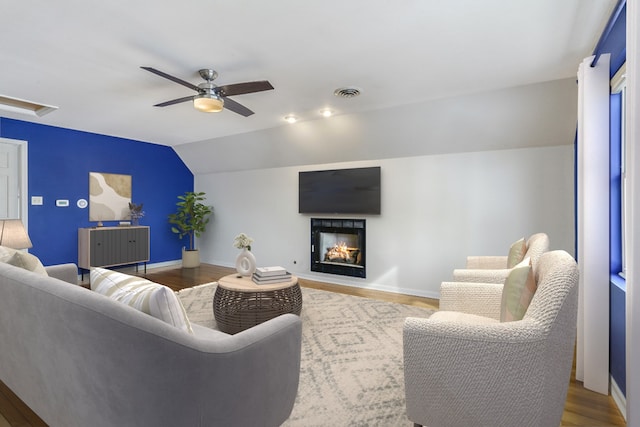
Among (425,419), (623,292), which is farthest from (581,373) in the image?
(425,419)

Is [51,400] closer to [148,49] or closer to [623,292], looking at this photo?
[148,49]

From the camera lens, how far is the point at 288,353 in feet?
4.24

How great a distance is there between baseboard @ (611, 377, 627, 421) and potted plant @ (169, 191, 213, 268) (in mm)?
5901

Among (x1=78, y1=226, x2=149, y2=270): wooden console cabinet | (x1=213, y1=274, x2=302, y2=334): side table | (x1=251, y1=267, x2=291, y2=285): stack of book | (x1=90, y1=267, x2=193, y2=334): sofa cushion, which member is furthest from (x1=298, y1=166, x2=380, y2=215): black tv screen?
(x1=90, y1=267, x2=193, y2=334): sofa cushion

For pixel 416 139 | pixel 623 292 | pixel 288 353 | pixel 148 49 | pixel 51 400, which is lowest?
pixel 51 400

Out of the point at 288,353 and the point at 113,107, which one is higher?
the point at 113,107

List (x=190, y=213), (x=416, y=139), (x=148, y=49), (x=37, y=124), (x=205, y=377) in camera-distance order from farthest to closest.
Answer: (x=190, y=213) → (x=37, y=124) → (x=416, y=139) → (x=148, y=49) → (x=205, y=377)

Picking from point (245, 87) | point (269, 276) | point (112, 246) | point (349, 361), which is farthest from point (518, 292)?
point (112, 246)

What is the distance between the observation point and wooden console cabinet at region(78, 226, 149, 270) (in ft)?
15.5

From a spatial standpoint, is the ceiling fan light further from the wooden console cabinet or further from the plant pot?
the plant pot

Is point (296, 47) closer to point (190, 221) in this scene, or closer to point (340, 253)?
point (340, 253)

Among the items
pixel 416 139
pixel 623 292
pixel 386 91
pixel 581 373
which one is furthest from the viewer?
pixel 416 139

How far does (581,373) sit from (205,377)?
2.49 m

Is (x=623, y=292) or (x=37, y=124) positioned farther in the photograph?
(x=37, y=124)
